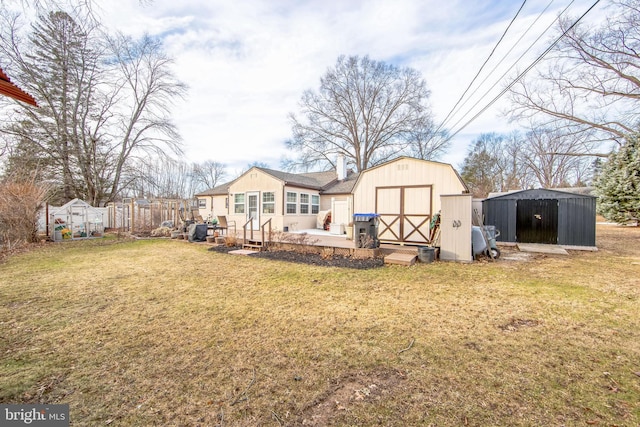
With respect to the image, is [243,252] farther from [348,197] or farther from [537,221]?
[537,221]

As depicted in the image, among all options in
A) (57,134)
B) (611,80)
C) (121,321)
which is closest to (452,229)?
(121,321)

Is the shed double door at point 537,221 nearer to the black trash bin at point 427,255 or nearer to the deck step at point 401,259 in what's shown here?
the black trash bin at point 427,255

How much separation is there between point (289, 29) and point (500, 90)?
8477 mm

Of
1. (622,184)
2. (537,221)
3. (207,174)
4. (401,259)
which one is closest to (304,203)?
(401,259)

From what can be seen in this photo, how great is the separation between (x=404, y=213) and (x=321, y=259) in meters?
3.76

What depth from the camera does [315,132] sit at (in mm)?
23016

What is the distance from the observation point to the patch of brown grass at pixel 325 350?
190cm

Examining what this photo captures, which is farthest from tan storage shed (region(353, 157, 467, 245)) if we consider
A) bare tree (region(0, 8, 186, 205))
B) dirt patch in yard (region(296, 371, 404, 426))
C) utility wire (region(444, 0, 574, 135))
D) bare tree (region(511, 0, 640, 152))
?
bare tree (region(0, 8, 186, 205))

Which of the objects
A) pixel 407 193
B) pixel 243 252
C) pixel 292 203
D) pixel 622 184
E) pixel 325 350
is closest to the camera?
pixel 325 350

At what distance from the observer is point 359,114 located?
22719mm

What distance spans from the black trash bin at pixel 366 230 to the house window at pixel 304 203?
6.64 m

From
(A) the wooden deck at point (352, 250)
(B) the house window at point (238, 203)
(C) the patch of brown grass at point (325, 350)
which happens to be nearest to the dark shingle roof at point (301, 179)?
(B) the house window at point (238, 203)

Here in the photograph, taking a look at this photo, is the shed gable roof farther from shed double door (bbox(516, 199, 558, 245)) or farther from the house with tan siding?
the house with tan siding

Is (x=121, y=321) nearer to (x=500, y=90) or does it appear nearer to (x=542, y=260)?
(x=542, y=260)
